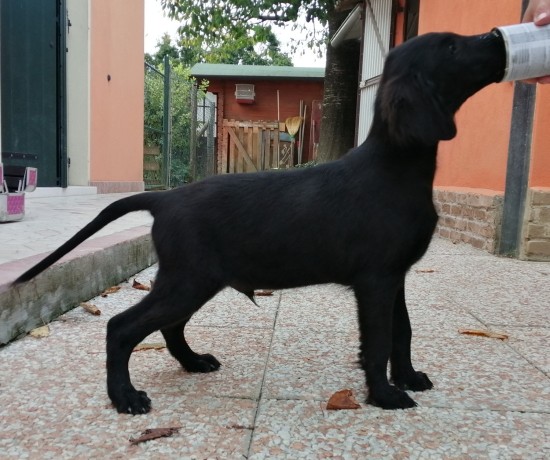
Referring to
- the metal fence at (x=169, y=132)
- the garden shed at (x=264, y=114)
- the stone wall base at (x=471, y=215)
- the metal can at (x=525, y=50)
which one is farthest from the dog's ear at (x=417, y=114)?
the garden shed at (x=264, y=114)

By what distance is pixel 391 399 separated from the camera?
198 centimetres

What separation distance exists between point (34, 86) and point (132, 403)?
6.84m

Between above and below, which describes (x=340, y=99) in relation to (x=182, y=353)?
above

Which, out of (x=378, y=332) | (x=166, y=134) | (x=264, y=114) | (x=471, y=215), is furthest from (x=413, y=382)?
(x=264, y=114)

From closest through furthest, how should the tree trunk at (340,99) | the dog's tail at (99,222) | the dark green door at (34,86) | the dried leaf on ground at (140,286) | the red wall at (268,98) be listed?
the dog's tail at (99,222) → the dried leaf on ground at (140,286) → the dark green door at (34,86) → the tree trunk at (340,99) → the red wall at (268,98)

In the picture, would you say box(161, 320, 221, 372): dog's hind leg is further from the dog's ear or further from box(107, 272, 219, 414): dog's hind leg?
the dog's ear

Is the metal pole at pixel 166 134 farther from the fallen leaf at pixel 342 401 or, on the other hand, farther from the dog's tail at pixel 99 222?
the fallen leaf at pixel 342 401

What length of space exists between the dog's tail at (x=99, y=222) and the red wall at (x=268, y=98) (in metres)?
20.5

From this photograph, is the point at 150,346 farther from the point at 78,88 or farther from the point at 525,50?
the point at 78,88

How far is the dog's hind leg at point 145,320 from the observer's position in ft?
6.37

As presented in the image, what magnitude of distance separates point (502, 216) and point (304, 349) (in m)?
3.43

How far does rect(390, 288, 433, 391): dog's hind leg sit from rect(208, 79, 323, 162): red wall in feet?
A: 67.3

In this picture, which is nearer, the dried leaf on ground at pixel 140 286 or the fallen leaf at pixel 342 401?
the fallen leaf at pixel 342 401

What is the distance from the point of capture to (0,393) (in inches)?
79.3
